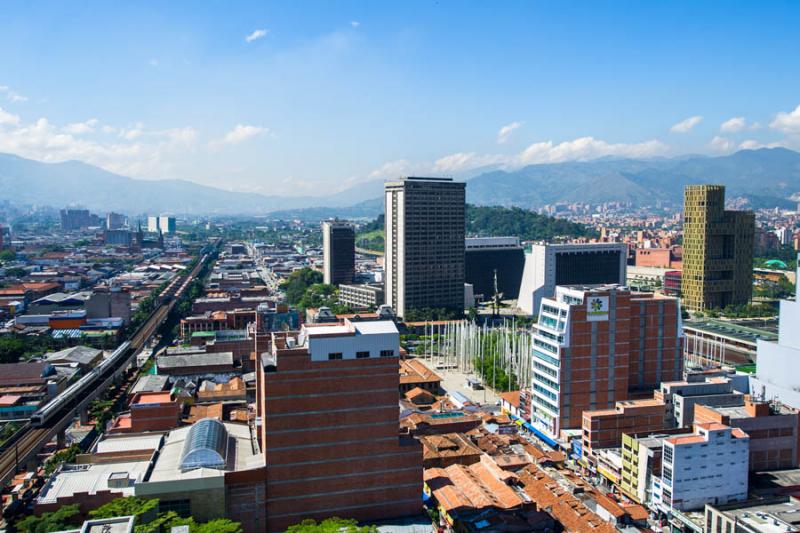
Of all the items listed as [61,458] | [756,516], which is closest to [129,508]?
[61,458]

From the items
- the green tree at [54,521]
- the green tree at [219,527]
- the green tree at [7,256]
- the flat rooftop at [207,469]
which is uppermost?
the green tree at [7,256]

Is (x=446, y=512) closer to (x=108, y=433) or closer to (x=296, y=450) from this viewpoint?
(x=296, y=450)

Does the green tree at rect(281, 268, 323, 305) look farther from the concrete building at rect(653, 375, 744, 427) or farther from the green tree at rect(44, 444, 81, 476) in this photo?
the concrete building at rect(653, 375, 744, 427)

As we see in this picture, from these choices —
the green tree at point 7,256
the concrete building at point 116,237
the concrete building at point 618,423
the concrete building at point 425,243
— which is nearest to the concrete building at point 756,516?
the concrete building at point 618,423

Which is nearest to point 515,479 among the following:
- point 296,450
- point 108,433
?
point 296,450

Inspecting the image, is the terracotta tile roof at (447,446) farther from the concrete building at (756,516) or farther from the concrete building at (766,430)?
the concrete building at (756,516)

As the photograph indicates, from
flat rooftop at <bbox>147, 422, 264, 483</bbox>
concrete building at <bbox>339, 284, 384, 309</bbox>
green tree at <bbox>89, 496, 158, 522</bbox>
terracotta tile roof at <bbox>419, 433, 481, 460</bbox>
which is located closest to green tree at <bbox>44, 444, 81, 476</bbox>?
flat rooftop at <bbox>147, 422, 264, 483</bbox>

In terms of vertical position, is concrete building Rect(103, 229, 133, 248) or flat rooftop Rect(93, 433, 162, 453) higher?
concrete building Rect(103, 229, 133, 248)
